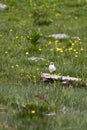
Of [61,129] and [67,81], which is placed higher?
[61,129]

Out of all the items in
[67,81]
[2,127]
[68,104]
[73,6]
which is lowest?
[73,6]

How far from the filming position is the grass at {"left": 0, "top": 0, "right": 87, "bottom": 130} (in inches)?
222

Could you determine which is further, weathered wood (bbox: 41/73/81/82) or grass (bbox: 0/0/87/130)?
weathered wood (bbox: 41/73/81/82)

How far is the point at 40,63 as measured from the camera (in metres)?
10.6

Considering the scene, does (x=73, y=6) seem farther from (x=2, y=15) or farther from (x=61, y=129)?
(x=61, y=129)

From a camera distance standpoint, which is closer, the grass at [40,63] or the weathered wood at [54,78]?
the grass at [40,63]

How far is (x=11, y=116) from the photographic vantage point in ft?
18.6

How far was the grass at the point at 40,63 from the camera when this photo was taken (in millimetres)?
5645

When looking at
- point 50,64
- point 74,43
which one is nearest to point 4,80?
point 50,64

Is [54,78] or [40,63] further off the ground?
[54,78]

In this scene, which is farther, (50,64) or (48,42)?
(48,42)

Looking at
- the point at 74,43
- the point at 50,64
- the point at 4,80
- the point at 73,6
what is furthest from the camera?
the point at 73,6

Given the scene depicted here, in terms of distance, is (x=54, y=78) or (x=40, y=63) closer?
(x=54, y=78)

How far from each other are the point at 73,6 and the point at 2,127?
1366 cm
